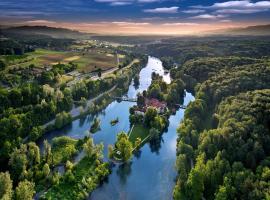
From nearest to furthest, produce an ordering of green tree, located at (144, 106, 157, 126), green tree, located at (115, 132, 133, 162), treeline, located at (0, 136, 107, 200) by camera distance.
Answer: treeline, located at (0, 136, 107, 200) < green tree, located at (115, 132, 133, 162) < green tree, located at (144, 106, 157, 126)

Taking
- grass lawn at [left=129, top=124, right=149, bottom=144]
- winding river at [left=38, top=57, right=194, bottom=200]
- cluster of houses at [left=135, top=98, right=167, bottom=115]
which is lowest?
winding river at [left=38, top=57, right=194, bottom=200]

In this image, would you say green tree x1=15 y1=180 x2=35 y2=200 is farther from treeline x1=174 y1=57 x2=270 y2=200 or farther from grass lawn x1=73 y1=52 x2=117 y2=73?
grass lawn x1=73 y1=52 x2=117 y2=73

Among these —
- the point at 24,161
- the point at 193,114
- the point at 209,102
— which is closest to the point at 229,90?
the point at 209,102

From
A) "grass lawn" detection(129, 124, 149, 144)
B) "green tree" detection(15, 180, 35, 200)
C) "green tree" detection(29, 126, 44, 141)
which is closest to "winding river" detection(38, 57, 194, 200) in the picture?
"grass lawn" detection(129, 124, 149, 144)

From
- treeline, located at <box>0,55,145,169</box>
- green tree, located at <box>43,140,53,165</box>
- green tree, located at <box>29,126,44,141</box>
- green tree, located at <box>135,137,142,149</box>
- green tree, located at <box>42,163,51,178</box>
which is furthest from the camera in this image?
green tree, located at <box>135,137,142,149</box>

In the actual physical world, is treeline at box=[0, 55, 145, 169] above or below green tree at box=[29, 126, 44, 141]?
above

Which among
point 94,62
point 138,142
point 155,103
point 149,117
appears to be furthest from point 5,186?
point 94,62

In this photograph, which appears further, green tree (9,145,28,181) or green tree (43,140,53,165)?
green tree (43,140,53,165)
